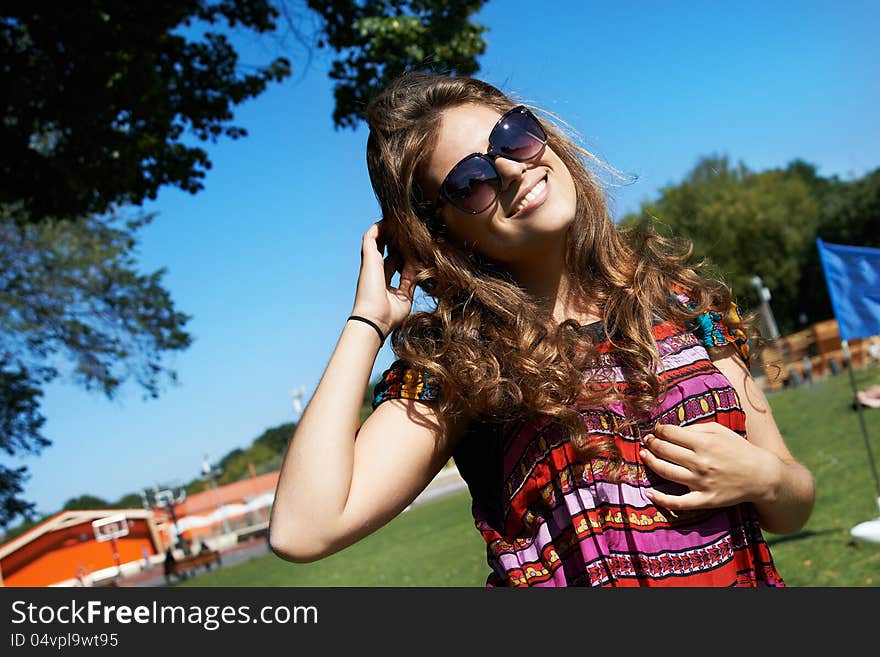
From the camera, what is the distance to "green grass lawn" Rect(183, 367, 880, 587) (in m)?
6.59

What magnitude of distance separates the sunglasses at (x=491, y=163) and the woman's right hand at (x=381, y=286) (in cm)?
21

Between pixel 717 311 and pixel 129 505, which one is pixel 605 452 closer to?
pixel 717 311

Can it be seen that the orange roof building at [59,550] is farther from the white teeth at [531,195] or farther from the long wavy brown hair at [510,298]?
the white teeth at [531,195]

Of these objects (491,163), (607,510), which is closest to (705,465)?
(607,510)

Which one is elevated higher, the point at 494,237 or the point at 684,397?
the point at 494,237

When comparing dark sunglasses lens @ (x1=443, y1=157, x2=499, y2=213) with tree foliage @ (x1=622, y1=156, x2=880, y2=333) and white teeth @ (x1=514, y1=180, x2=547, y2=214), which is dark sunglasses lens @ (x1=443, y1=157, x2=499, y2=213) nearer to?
white teeth @ (x1=514, y1=180, x2=547, y2=214)

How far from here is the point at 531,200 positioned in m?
1.83

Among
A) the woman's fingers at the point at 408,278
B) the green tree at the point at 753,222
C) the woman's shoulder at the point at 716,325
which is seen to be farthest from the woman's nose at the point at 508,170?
the green tree at the point at 753,222

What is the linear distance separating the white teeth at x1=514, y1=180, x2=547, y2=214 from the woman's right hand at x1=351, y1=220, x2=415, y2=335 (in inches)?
12.7

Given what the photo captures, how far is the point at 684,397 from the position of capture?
5.74 ft
